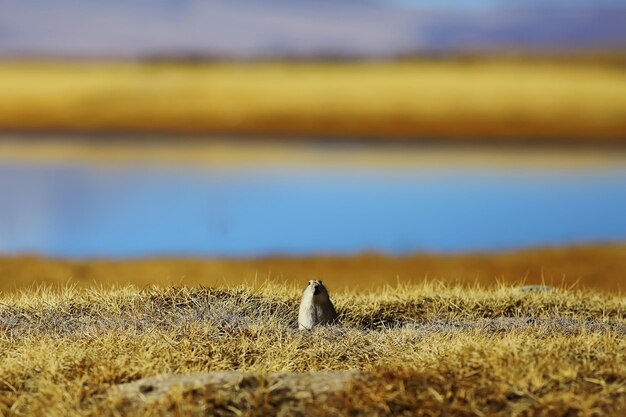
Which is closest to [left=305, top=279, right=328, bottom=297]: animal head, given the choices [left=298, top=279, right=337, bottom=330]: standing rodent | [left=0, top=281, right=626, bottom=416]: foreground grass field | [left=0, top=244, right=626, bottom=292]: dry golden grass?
[left=298, top=279, right=337, bottom=330]: standing rodent

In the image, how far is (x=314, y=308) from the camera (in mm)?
7328

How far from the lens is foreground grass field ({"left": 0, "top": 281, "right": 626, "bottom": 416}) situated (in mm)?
4652

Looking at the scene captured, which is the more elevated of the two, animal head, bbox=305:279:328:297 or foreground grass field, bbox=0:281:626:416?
animal head, bbox=305:279:328:297

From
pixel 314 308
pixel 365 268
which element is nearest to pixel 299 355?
pixel 314 308

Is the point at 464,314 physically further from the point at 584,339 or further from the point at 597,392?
the point at 597,392

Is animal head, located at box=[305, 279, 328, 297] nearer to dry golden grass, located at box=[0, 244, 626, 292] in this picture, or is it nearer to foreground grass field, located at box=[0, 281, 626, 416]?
foreground grass field, located at box=[0, 281, 626, 416]

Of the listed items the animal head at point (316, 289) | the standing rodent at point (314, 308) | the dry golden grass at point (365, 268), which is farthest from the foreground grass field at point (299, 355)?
the dry golden grass at point (365, 268)

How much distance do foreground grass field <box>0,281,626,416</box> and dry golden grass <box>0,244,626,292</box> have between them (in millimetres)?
3034

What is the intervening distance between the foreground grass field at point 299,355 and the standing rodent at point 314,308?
0.15 meters

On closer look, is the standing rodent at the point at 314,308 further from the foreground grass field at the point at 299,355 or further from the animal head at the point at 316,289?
the foreground grass field at the point at 299,355

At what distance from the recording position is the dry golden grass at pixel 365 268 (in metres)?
11.4

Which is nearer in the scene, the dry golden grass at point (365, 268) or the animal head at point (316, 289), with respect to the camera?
the animal head at point (316, 289)

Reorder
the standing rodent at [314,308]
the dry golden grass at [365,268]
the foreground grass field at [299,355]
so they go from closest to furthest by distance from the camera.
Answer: the foreground grass field at [299,355] → the standing rodent at [314,308] → the dry golden grass at [365,268]

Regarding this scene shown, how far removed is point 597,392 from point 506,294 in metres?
3.68
